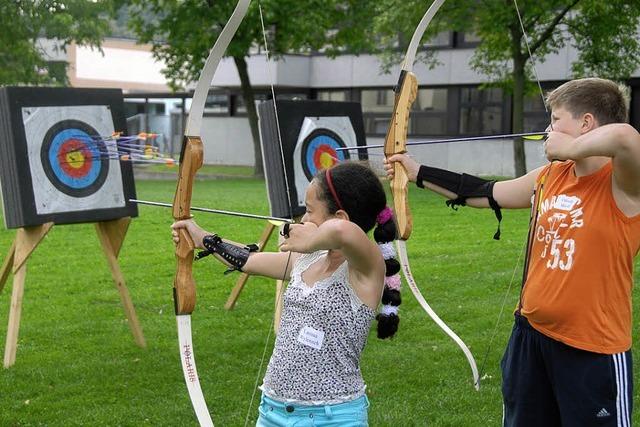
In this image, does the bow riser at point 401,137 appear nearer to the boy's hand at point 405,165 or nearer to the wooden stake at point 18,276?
the boy's hand at point 405,165

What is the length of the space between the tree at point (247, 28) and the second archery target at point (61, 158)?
1148 cm

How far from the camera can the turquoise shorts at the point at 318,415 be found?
2.31 m

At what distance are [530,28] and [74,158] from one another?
455 inches

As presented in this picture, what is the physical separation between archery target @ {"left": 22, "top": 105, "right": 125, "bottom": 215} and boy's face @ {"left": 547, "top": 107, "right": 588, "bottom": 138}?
3122mm

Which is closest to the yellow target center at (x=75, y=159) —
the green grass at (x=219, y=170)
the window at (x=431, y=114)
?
the green grass at (x=219, y=170)

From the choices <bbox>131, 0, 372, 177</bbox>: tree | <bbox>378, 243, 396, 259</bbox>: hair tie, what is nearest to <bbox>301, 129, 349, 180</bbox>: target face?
<bbox>378, 243, 396, 259</bbox>: hair tie

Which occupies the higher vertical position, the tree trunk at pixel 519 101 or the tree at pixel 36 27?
the tree at pixel 36 27

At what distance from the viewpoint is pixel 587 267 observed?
2326mm

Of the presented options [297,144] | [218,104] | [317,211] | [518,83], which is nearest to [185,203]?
[317,211]

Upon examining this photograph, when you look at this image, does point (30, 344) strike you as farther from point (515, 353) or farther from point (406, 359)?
point (515, 353)

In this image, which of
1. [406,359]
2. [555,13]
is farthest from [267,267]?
[555,13]

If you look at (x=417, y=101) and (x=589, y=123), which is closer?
(x=589, y=123)

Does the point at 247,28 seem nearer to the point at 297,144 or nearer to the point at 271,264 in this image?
the point at 297,144

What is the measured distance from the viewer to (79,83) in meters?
31.2
